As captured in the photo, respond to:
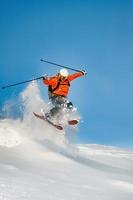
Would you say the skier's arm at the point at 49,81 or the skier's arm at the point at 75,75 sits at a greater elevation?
the skier's arm at the point at 75,75

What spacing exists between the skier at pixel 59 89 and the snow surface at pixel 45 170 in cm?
149

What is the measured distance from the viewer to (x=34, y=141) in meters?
21.7

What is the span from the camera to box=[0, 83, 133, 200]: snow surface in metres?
10.5

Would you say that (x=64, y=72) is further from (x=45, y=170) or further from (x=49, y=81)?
(x=45, y=170)

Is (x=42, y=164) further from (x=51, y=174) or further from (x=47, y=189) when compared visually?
(x=47, y=189)

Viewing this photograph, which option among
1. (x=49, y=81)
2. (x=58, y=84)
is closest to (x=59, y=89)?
(x=58, y=84)

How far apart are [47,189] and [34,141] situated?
1098 cm

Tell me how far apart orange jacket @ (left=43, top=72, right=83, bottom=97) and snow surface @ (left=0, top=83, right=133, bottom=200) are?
211 centimetres

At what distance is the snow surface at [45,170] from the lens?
10.5m

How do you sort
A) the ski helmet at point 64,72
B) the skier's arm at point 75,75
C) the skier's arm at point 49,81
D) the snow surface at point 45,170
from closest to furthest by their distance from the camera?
the snow surface at point 45,170 → the skier's arm at point 49,81 → the ski helmet at point 64,72 → the skier's arm at point 75,75

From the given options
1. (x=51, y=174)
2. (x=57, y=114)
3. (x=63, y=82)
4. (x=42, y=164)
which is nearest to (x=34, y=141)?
(x=57, y=114)

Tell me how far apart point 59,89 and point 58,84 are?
0.30 m

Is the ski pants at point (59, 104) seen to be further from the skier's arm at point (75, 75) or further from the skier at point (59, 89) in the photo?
the skier's arm at point (75, 75)

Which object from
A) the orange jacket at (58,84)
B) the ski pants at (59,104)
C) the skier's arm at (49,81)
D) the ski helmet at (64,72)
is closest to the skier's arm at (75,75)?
the orange jacket at (58,84)
